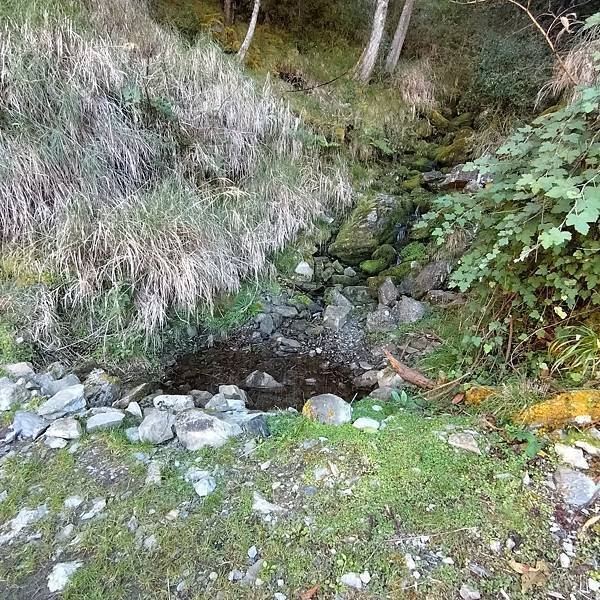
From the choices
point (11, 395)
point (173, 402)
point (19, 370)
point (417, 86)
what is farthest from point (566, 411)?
point (417, 86)

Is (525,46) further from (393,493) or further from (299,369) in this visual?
(393,493)

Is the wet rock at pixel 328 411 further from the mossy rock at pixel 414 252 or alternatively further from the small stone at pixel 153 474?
the mossy rock at pixel 414 252

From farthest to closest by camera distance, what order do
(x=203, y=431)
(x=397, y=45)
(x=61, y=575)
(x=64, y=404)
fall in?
(x=397, y=45) → (x=64, y=404) → (x=203, y=431) → (x=61, y=575)

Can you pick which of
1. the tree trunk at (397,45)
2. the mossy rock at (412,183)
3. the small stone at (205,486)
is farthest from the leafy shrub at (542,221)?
the tree trunk at (397,45)

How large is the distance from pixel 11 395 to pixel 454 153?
16.7 feet

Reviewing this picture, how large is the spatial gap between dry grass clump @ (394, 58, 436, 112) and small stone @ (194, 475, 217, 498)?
18.6 feet

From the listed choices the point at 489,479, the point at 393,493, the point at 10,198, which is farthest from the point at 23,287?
the point at 489,479

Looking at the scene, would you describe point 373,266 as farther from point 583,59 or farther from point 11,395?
point 11,395

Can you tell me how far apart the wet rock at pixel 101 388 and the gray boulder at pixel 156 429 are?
525mm

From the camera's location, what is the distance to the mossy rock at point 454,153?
4.98 metres

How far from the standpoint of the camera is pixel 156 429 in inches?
77.8

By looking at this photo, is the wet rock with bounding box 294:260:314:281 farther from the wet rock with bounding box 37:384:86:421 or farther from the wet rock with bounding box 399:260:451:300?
the wet rock with bounding box 37:384:86:421

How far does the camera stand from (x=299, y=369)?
2979 millimetres

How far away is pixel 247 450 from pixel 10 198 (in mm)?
2473
